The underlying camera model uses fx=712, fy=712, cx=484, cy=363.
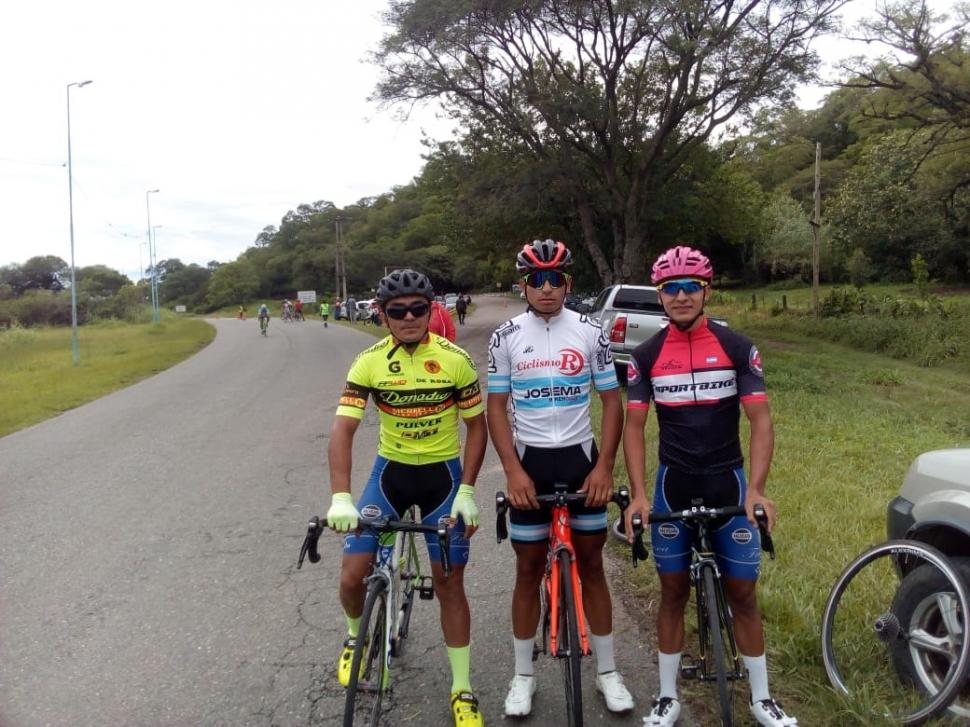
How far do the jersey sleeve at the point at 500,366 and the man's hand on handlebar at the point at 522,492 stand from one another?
0.37 metres

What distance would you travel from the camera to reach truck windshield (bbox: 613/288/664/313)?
12.8m

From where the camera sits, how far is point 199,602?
14.5ft

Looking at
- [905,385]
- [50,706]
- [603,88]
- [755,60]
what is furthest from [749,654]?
[603,88]

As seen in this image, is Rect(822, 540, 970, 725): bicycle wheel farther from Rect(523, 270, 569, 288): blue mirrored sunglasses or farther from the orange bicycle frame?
Rect(523, 270, 569, 288): blue mirrored sunglasses

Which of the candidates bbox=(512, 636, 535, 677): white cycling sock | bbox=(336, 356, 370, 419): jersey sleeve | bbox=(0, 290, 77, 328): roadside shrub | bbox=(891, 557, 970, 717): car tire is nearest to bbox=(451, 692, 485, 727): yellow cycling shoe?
bbox=(512, 636, 535, 677): white cycling sock

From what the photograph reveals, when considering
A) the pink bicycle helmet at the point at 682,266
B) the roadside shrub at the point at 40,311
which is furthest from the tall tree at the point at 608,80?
the roadside shrub at the point at 40,311

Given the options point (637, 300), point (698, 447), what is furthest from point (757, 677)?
point (637, 300)

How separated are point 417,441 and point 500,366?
1.62ft

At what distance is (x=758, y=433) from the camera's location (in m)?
2.88

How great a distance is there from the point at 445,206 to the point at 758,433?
27.3 metres

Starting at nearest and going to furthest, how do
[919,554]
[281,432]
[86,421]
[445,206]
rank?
[919,554]
[281,432]
[86,421]
[445,206]

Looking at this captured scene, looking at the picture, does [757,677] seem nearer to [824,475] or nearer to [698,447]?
[698,447]

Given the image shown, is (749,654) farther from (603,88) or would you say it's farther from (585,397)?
(603,88)

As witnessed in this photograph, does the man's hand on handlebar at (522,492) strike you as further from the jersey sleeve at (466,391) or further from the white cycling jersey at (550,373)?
the jersey sleeve at (466,391)
